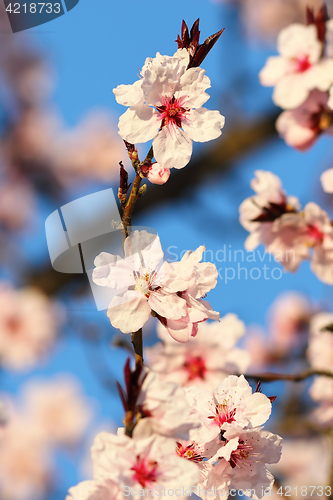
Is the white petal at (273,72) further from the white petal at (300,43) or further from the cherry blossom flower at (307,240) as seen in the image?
the cherry blossom flower at (307,240)

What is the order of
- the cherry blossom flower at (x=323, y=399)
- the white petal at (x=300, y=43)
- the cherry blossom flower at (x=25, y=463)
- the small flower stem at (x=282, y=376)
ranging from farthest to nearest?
the cherry blossom flower at (x=25, y=463) < the cherry blossom flower at (x=323, y=399) < the white petal at (x=300, y=43) < the small flower stem at (x=282, y=376)

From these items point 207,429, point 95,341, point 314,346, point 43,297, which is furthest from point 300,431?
point 207,429

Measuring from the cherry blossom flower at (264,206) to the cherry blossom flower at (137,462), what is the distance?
39.1 inches

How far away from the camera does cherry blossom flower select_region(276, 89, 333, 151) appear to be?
1704 mm

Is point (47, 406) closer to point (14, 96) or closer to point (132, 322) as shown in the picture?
point (14, 96)

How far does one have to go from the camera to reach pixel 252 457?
33.5 inches

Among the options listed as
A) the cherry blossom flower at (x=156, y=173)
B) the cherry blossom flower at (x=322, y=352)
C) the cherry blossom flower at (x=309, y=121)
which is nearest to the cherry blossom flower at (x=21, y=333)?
the cherry blossom flower at (x=322, y=352)

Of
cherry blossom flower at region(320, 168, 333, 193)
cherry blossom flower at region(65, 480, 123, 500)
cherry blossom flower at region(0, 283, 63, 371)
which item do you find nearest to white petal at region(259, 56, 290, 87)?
cherry blossom flower at region(320, 168, 333, 193)

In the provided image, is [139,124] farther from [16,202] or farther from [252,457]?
[16,202]

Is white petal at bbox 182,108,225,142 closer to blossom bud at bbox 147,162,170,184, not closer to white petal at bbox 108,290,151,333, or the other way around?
blossom bud at bbox 147,162,170,184

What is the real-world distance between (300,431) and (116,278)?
1.93 meters

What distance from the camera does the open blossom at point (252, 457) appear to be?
2.72 ft

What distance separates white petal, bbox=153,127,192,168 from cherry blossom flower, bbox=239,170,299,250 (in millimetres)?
765

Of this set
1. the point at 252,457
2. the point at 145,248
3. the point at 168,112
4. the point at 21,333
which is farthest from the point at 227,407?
the point at 21,333
